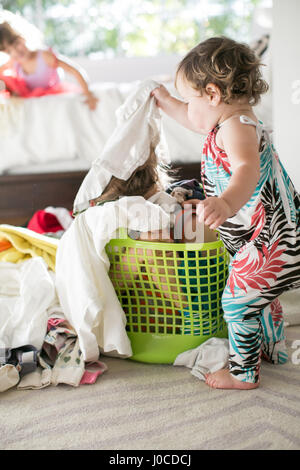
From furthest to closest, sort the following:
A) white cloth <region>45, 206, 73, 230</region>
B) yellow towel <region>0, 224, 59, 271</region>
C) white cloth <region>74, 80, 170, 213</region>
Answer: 1. white cloth <region>45, 206, 73, 230</region>
2. yellow towel <region>0, 224, 59, 271</region>
3. white cloth <region>74, 80, 170, 213</region>

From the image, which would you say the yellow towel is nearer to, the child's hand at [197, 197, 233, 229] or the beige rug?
the beige rug

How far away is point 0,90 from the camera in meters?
2.40

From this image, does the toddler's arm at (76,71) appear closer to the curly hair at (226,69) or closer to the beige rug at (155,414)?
the curly hair at (226,69)

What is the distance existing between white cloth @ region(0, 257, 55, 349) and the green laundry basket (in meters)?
0.19

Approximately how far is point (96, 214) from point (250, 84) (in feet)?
1.51

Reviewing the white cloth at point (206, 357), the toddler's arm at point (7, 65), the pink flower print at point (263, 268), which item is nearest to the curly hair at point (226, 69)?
the pink flower print at point (263, 268)

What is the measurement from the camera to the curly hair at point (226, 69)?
102 cm

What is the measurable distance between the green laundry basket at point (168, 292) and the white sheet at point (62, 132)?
3.41 ft

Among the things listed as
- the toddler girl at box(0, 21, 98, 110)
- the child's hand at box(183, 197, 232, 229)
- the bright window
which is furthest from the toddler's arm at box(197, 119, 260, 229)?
the bright window

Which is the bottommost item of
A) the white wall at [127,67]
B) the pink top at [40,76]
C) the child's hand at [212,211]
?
the child's hand at [212,211]

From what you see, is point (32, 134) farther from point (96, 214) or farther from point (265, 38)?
point (265, 38)

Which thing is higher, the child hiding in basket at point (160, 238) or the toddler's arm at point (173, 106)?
the toddler's arm at point (173, 106)

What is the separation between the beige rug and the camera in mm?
922
